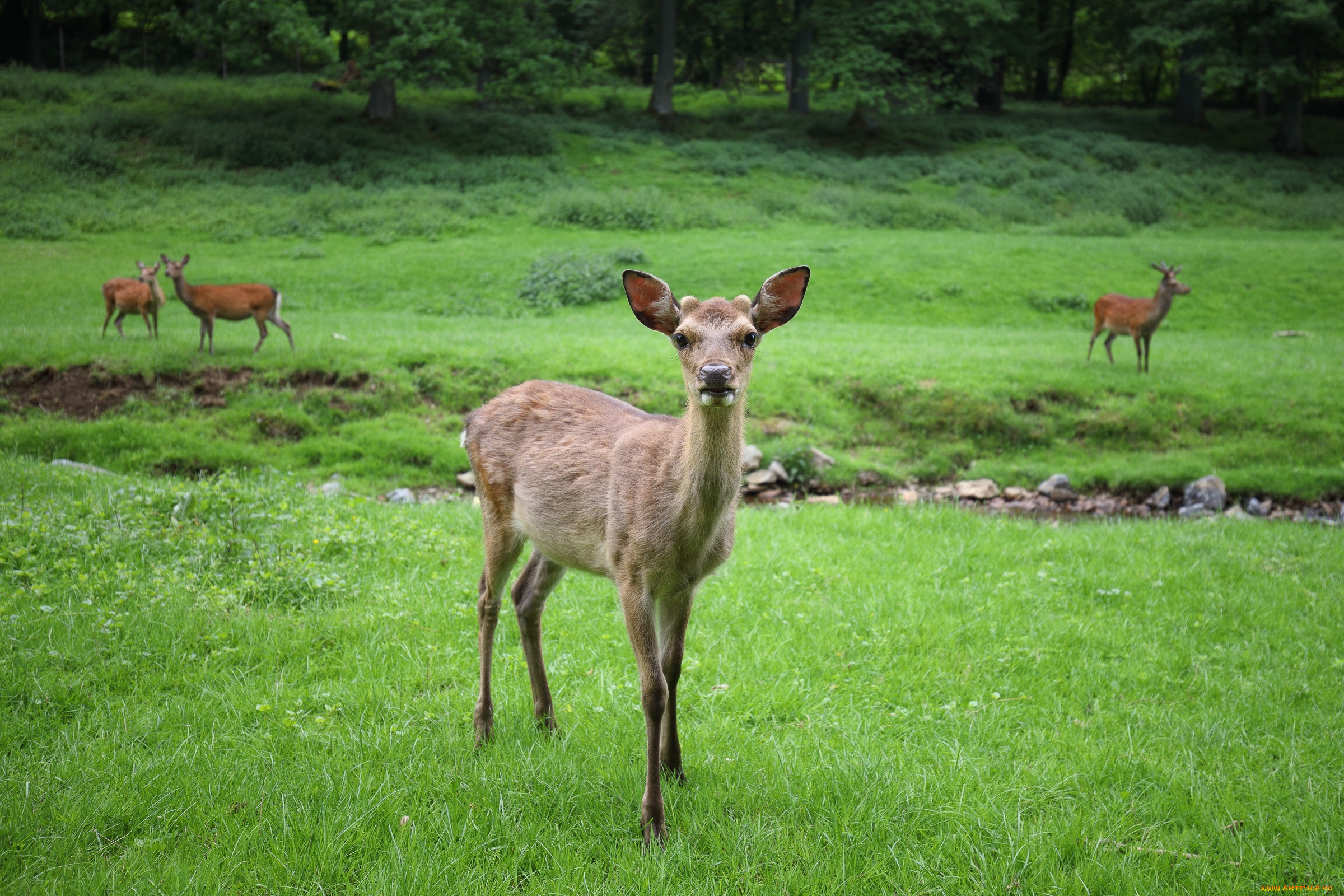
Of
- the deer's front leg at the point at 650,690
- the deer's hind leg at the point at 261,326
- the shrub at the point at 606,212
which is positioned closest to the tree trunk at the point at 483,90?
the shrub at the point at 606,212

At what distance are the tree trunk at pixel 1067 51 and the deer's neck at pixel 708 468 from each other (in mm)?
49806

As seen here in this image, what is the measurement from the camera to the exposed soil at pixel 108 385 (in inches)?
456

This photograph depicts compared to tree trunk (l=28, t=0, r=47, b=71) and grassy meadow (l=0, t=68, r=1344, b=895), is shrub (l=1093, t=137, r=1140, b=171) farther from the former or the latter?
tree trunk (l=28, t=0, r=47, b=71)

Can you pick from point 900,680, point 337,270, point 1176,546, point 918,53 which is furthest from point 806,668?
point 918,53

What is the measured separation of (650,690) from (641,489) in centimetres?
84

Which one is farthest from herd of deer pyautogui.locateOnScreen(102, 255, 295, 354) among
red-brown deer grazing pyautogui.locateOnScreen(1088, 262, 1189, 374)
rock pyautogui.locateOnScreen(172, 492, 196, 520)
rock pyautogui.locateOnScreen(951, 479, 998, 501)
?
red-brown deer grazing pyautogui.locateOnScreen(1088, 262, 1189, 374)

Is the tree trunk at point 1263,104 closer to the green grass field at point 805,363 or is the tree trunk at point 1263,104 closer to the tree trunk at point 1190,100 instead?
the tree trunk at point 1190,100

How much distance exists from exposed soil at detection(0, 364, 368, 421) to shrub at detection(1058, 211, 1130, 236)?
20.1 meters

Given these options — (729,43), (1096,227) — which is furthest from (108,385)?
(729,43)

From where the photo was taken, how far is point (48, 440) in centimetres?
1055

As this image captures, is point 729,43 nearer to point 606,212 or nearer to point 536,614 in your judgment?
point 606,212

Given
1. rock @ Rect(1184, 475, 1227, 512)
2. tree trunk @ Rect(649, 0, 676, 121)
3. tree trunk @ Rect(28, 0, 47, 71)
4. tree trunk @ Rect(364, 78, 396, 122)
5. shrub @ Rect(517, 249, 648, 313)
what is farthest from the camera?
tree trunk @ Rect(649, 0, 676, 121)

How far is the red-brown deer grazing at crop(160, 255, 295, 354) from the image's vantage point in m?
13.2

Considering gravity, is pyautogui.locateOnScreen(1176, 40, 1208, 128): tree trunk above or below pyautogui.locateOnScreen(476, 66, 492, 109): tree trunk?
above
